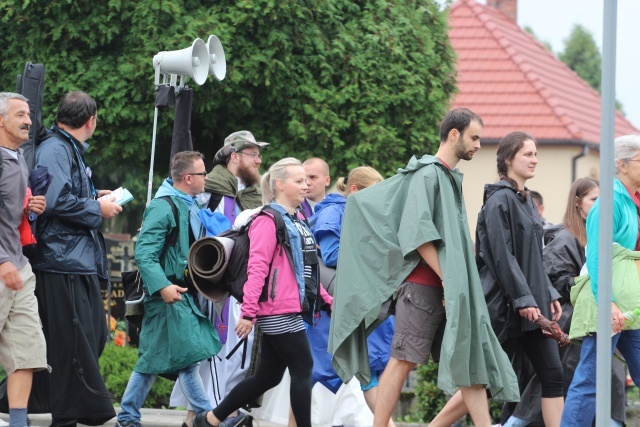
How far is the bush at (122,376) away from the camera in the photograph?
10.9 metres

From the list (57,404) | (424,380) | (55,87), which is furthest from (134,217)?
(57,404)

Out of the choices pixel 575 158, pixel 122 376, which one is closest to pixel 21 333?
pixel 122 376

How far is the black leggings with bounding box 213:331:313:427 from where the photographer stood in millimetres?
7691

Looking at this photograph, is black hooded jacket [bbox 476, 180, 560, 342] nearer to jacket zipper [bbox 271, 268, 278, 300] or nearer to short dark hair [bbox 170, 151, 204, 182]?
jacket zipper [bbox 271, 268, 278, 300]

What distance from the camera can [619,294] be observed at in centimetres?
734

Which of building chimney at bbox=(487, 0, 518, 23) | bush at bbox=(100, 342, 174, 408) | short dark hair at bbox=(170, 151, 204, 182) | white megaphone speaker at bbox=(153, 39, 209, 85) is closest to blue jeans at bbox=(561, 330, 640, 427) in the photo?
short dark hair at bbox=(170, 151, 204, 182)

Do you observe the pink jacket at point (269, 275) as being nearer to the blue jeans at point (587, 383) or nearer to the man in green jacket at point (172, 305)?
the man in green jacket at point (172, 305)

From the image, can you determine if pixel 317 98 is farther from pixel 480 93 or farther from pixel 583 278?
pixel 480 93

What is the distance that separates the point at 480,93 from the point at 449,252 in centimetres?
2262

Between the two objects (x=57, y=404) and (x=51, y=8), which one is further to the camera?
(x=51, y=8)

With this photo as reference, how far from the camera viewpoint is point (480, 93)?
29234 millimetres

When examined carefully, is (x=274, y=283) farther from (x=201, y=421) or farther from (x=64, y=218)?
(x=64, y=218)

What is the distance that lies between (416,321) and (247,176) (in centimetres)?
269

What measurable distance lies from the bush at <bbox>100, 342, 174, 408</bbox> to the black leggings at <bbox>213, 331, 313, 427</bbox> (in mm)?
3015
